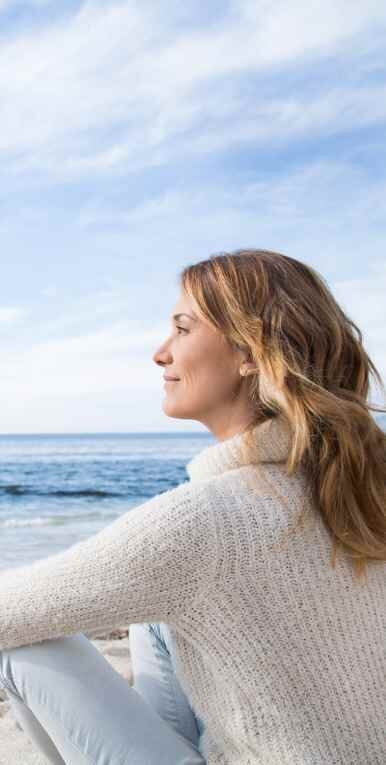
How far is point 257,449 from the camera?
1.79 metres

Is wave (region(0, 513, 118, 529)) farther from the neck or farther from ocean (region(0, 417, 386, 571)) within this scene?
the neck

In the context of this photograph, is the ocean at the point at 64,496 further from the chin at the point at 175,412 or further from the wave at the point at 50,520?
the chin at the point at 175,412

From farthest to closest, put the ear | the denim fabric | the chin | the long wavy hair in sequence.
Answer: the denim fabric < the chin < the ear < the long wavy hair

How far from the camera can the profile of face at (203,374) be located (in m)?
2.01

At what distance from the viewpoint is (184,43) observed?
27.1 ft

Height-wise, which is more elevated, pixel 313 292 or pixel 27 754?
pixel 313 292

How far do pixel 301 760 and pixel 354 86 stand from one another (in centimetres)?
881

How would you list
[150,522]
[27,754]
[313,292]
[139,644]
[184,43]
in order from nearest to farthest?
[150,522] → [313,292] → [139,644] → [27,754] → [184,43]

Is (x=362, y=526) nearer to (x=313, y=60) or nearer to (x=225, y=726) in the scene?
(x=225, y=726)

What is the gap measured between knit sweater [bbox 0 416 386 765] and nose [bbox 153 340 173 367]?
42 cm

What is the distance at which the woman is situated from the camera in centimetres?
164

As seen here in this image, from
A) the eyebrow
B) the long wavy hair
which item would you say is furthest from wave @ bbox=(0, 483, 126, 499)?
the long wavy hair

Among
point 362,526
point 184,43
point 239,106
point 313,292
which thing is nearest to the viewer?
point 362,526

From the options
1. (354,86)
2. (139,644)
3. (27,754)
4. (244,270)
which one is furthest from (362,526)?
(354,86)
